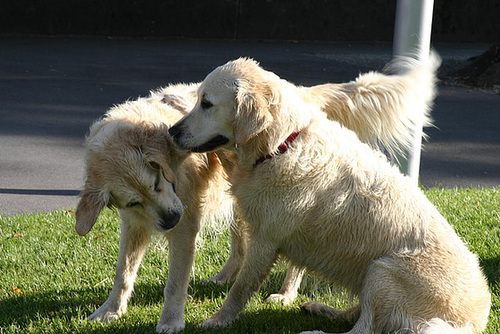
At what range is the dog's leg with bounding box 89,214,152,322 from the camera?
4391 millimetres

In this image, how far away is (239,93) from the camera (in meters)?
3.74

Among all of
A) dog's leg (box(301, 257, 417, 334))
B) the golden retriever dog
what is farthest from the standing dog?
dog's leg (box(301, 257, 417, 334))

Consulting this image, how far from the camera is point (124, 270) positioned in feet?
14.5

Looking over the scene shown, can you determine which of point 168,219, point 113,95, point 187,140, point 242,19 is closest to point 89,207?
point 168,219

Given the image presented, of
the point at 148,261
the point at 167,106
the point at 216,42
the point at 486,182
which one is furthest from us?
the point at 216,42

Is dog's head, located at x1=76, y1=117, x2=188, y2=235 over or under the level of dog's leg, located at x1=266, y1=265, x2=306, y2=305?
over

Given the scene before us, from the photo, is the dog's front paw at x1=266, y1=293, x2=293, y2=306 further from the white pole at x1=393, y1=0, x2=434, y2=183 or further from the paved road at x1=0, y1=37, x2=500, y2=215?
the paved road at x1=0, y1=37, x2=500, y2=215

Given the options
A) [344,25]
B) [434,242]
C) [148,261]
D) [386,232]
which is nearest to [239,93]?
[386,232]

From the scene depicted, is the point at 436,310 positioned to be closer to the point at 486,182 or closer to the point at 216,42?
the point at 486,182

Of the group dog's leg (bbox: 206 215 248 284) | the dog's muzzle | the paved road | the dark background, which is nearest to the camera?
the dog's muzzle

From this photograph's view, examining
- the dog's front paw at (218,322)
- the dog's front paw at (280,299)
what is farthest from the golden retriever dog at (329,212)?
the dog's front paw at (280,299)

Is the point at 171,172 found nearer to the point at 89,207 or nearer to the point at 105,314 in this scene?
the point at 89,207

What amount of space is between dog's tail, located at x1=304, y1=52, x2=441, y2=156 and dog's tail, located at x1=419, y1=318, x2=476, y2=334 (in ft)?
4.98

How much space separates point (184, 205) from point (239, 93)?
83cm
